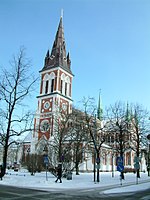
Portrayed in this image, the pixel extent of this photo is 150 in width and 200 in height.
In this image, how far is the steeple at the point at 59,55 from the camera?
64.2 meters

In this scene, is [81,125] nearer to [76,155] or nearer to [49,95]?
[76,155]

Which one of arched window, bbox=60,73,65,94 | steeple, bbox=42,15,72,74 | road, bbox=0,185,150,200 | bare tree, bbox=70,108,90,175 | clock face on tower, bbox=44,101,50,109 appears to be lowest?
road, bbox=0,185,150,200

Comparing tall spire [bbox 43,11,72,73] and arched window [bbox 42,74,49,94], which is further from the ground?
tall spire [bbox 43,11,72,73]

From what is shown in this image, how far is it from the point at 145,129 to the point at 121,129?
178 inches

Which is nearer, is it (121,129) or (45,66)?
(121,129)

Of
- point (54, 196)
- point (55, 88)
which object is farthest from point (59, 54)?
point (54, 196)

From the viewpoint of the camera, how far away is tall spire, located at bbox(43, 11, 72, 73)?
6425 centimetres

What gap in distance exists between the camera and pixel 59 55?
64.6m

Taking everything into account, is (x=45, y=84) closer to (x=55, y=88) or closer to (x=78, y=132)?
(x=55, y=88)

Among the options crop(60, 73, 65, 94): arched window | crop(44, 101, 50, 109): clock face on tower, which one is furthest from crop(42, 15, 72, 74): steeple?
crop(44, 101, 50, 109): clock face on tower

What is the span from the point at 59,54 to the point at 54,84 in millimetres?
9641

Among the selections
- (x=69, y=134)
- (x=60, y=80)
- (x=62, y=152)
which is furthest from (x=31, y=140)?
(x=62, y=152)

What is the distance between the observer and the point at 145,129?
34219 millimetres

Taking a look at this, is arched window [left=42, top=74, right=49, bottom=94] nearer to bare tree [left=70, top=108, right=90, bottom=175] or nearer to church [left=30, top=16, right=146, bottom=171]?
church [left=30, top=16, right=146, bottom=171]
